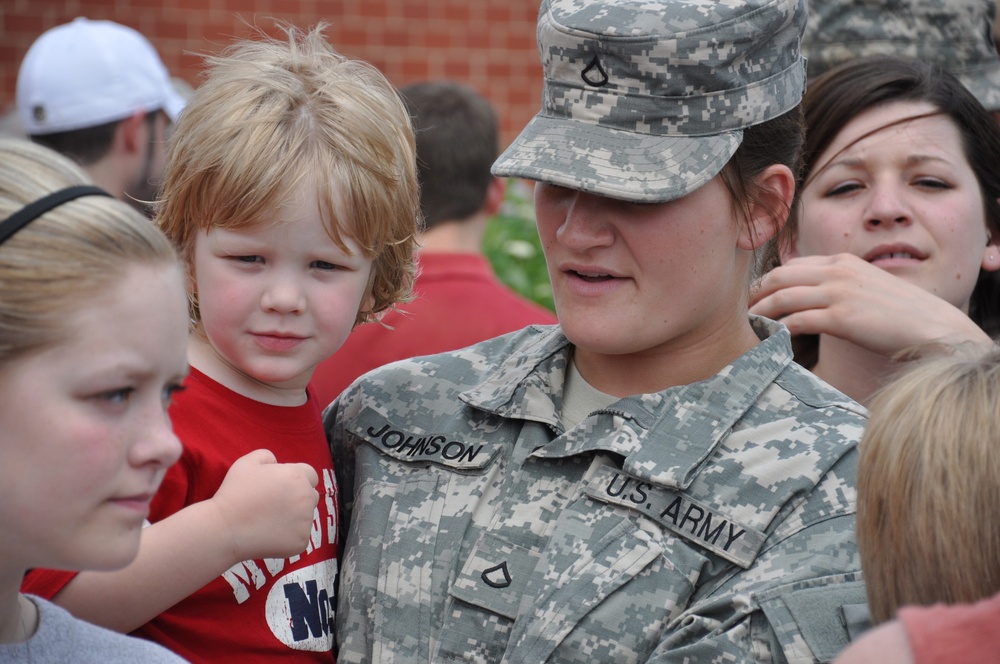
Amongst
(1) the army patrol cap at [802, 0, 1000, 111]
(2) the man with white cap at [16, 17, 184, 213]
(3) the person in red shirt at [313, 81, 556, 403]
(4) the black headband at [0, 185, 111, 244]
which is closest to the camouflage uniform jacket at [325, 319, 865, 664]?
(4) the black headband at [0, 185, 111, 244]

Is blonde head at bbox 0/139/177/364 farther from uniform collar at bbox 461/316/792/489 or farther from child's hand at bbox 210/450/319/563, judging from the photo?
uniform collar at bbox 461/316/792/489

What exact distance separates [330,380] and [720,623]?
2.43 metres

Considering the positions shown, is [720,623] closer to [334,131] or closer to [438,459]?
[438,459]

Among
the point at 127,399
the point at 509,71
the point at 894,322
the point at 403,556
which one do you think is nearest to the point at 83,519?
the point at 127,399

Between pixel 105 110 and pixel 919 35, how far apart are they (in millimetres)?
3276

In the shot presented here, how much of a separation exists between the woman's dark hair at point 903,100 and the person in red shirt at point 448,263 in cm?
127

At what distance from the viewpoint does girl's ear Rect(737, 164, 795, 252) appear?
231 cm

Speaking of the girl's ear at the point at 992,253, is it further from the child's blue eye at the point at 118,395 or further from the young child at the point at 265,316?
the child's blue eye at the point at 118,395

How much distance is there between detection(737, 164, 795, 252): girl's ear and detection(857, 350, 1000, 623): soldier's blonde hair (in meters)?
0.64

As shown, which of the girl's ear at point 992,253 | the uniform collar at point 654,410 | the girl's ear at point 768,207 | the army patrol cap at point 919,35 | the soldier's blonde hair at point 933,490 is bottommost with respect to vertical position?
the uniform collar at point 654,410

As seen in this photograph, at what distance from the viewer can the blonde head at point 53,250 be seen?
56.3 inches

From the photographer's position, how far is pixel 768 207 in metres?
2.35

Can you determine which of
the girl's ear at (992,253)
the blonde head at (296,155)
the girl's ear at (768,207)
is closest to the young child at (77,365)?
the blonde head at (296,155)

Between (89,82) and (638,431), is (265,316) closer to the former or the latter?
(638,431)
